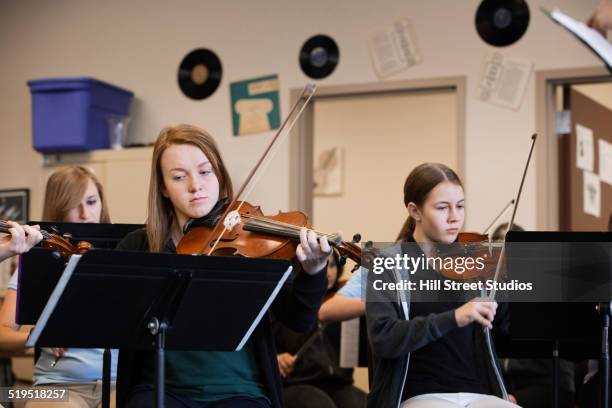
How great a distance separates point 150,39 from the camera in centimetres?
514

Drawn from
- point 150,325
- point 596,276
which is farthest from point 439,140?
point 150,325

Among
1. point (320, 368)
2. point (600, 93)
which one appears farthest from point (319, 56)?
point (320, 368)

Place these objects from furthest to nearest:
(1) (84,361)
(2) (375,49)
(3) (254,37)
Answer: (3) (254,37) < (2) (375,49) < (1) (84,361)

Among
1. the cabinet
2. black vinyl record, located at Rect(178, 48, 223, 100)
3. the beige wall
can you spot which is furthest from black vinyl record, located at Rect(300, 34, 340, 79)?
the beige wall

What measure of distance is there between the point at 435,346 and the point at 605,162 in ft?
8.99

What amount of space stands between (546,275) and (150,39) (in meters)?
3.60

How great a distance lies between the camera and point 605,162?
4664mm

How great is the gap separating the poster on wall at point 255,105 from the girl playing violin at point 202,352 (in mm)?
2485

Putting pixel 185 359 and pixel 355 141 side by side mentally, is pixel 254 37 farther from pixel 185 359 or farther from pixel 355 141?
pixel 185 359

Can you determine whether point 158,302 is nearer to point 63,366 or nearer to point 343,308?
point 63,366

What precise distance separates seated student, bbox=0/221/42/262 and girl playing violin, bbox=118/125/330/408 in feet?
0.88

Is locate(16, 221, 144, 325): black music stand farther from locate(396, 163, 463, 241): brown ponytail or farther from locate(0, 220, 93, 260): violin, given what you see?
locate(396, 163, 463, 241): brown ponytail

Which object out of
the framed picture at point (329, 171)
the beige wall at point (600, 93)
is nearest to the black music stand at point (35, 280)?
the beige wall at point (600, 93)

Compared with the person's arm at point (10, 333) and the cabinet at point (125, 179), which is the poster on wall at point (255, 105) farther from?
the person's arm at point (10, 333)
